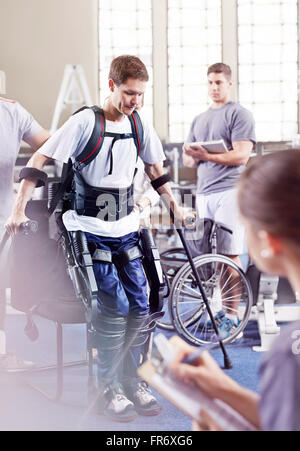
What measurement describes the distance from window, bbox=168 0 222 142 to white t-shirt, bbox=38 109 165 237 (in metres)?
7.26

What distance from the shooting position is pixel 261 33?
363 inches

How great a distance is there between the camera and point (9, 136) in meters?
2.36

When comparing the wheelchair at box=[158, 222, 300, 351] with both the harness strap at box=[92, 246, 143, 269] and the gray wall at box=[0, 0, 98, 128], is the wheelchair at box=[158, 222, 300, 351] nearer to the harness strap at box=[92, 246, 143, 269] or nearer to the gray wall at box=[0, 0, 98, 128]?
the harness strap at box=[92, 246, 143, 269]

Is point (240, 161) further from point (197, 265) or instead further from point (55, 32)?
point (55, 32)

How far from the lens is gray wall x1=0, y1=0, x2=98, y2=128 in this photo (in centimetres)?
848

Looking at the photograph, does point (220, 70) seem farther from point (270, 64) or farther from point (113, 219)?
point (270, 64)

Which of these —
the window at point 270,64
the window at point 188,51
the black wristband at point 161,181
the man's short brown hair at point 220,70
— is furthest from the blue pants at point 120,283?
the window at point 270,64

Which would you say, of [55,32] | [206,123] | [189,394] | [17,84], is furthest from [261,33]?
[189,394]

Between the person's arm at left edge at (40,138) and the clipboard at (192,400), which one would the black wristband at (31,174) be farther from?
the clipboard at (192,400)

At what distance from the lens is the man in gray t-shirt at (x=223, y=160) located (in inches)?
119

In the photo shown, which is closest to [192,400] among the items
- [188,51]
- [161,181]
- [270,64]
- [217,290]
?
[161,181]

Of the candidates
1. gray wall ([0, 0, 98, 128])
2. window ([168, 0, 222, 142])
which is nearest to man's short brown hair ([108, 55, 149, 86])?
gray wall ([0, 0, 98, 128])

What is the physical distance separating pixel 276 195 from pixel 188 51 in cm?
898
